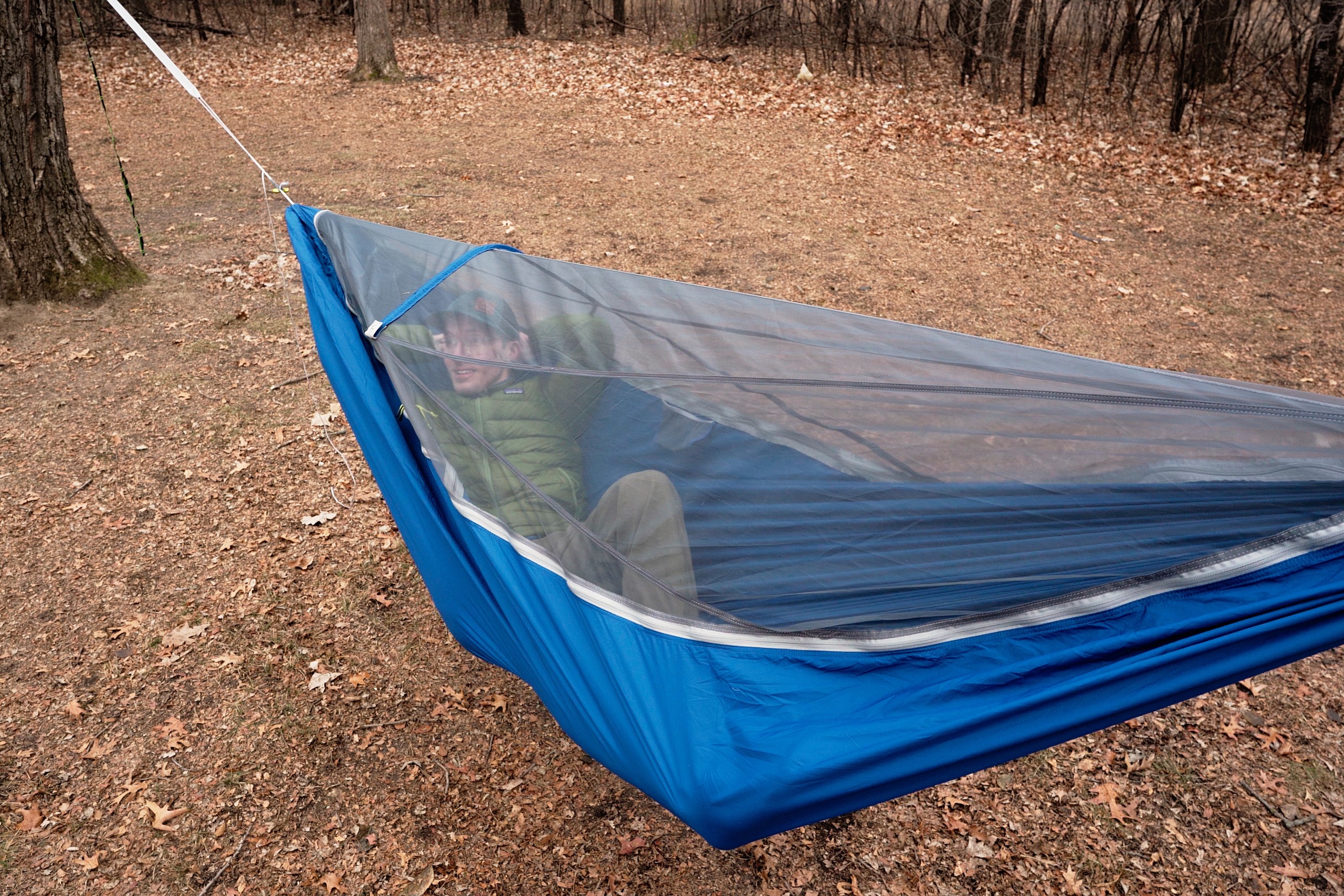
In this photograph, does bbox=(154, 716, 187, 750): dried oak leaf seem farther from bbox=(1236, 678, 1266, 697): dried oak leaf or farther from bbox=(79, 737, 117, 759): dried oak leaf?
bbox=(1236, 678, 1266, 697): dried oak leaf

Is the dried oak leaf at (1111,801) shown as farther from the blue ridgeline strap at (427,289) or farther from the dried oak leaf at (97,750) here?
the dried oak leaf at (97,750)

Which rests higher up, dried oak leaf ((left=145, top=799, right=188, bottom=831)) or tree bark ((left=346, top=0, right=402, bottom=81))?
tree bark ((left=346, top=0, right=402, bottom=81))

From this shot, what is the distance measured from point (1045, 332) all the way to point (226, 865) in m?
4.60

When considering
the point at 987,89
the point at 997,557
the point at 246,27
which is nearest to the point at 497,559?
the point at 997,557

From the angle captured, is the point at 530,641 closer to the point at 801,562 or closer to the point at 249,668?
the point at 801,562

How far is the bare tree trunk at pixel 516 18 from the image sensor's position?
11.6 metres

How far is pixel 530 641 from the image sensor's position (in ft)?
6.58

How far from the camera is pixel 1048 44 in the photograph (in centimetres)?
845

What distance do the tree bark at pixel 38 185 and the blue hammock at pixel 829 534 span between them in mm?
3024

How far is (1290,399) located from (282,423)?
146 inches

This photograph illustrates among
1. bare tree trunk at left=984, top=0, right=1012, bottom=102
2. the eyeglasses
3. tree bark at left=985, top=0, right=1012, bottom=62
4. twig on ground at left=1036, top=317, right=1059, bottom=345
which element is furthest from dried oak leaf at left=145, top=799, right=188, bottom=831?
tree bark at left=985, top=0, right=1012, bottom=62

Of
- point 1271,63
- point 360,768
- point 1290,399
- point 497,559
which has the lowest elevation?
point 360,768

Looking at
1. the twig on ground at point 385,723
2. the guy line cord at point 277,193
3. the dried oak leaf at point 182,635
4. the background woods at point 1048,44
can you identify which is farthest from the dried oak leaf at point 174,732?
the background woods at point 1048,44

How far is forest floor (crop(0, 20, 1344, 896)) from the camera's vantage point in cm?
222
